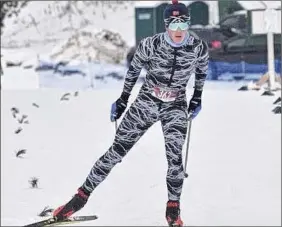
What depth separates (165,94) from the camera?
4.73 meters

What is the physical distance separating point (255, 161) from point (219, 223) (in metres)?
2.32

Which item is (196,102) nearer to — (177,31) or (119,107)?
(119,107)

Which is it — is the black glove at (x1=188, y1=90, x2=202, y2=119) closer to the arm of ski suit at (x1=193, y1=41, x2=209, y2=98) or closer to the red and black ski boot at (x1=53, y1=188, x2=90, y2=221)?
the arm of ski suit at (x1=193, y1=41, x2=209, y2=98)

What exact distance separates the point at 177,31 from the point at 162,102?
527 millimetres

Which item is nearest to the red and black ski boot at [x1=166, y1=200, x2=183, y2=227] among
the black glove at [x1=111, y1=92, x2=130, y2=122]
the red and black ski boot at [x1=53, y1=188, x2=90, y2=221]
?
the red and black ski boot at [x1=53, y1=188, x2=90, y2=221]

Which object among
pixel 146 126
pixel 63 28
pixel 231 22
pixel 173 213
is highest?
pixel 231 22

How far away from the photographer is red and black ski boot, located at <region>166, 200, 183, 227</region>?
537 cm

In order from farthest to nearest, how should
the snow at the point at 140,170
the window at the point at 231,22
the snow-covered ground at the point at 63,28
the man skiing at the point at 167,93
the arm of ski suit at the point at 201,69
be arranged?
the snow-covered ground at the point at 63,28
the snow at the point at 140,170
the window at the point at 231,22
the arm of ski suit at the point at 201,69
the man skiing at the point at 167,93

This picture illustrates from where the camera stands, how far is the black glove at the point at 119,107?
16.0 ft

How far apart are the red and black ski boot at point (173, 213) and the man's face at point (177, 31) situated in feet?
4.11

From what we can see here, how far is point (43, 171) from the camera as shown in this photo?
9891 mm

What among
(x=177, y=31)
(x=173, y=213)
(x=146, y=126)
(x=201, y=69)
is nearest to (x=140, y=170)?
(x=173, y=213)

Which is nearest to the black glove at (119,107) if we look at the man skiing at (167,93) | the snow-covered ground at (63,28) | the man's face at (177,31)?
the man skiing at (167,93)

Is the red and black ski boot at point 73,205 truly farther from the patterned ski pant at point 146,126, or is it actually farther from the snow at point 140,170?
the snow at point 140,170
